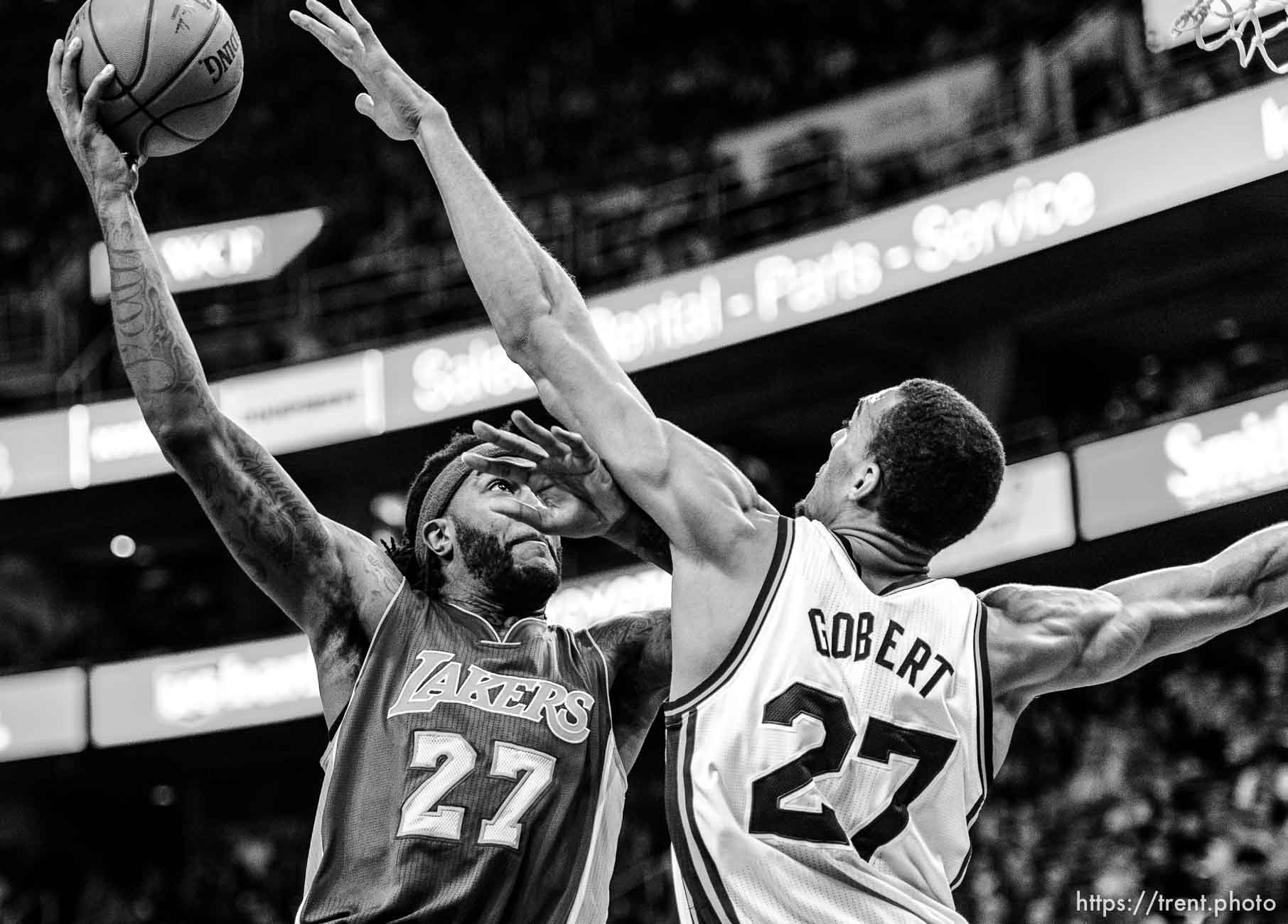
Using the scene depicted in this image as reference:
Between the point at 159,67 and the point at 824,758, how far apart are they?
2568mm

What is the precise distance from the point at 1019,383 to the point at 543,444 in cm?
1224

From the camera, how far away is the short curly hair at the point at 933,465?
3145mm

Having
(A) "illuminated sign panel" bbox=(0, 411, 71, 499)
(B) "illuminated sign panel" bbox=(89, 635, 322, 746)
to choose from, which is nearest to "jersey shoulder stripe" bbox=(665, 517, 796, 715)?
(B) "illuminated sign panel" bbox=(89, 635, 322, 746)

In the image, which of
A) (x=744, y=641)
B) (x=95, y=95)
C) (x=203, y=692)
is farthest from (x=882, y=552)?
(x=203, y=692)

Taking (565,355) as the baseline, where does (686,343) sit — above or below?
below

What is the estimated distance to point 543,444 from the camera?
2.96 m

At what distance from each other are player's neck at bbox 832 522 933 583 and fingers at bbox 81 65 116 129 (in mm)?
2218

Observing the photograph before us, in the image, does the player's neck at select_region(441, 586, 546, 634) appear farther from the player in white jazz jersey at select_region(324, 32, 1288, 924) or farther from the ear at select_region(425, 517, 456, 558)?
the player in white jazz jersey at select_region(324, 32, 1288, 924)

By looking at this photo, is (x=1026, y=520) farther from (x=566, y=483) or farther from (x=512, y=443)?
(x=512, y=443)

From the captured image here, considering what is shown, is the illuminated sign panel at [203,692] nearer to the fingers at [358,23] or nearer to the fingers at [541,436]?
the fingers at [358,23]

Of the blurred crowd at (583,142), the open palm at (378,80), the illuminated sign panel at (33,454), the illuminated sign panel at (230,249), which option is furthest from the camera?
the illuminated sign panel at (230,249)

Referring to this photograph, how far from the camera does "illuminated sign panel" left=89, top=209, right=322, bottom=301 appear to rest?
67.1 ft

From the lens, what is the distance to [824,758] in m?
2.90

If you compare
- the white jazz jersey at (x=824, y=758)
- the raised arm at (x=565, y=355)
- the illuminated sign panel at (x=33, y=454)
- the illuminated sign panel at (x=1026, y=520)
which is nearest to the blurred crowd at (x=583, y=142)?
the illuminated sign panel at (x=33, y=454)
